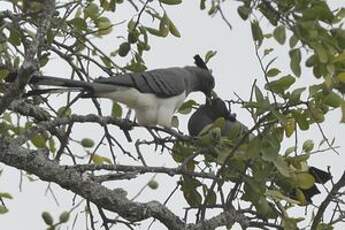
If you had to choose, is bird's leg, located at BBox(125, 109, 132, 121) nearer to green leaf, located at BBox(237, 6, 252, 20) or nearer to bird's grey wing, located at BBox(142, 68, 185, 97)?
bird's grey wing, located at BBox(142, 68, 185, 97)

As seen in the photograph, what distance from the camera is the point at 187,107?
307 cm

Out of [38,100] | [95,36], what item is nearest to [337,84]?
[38,100]

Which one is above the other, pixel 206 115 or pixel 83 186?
pixel 206 115

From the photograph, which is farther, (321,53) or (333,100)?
(333,100)

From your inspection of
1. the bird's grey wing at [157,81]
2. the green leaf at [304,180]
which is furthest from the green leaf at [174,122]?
the green leaf at [304,180]

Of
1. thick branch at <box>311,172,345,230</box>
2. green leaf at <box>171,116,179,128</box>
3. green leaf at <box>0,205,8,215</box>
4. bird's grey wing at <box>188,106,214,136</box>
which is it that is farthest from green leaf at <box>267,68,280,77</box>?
bird's grey wing at <box>188,106,214,136</box>

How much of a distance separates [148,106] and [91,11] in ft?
1.48

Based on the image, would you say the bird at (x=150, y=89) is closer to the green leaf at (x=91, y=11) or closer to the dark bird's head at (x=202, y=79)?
the dark bird's head at (x=202, y=79)

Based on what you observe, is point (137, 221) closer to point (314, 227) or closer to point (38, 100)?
point (314, 227)

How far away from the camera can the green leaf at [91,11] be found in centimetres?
304

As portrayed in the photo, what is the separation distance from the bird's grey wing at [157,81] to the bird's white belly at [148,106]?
24 mm

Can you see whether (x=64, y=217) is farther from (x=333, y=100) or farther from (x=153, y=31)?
(x=333, y=100)

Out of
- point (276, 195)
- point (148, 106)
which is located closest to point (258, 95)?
point (276, 195)

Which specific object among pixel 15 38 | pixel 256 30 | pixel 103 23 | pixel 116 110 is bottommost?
pixel 256 30
